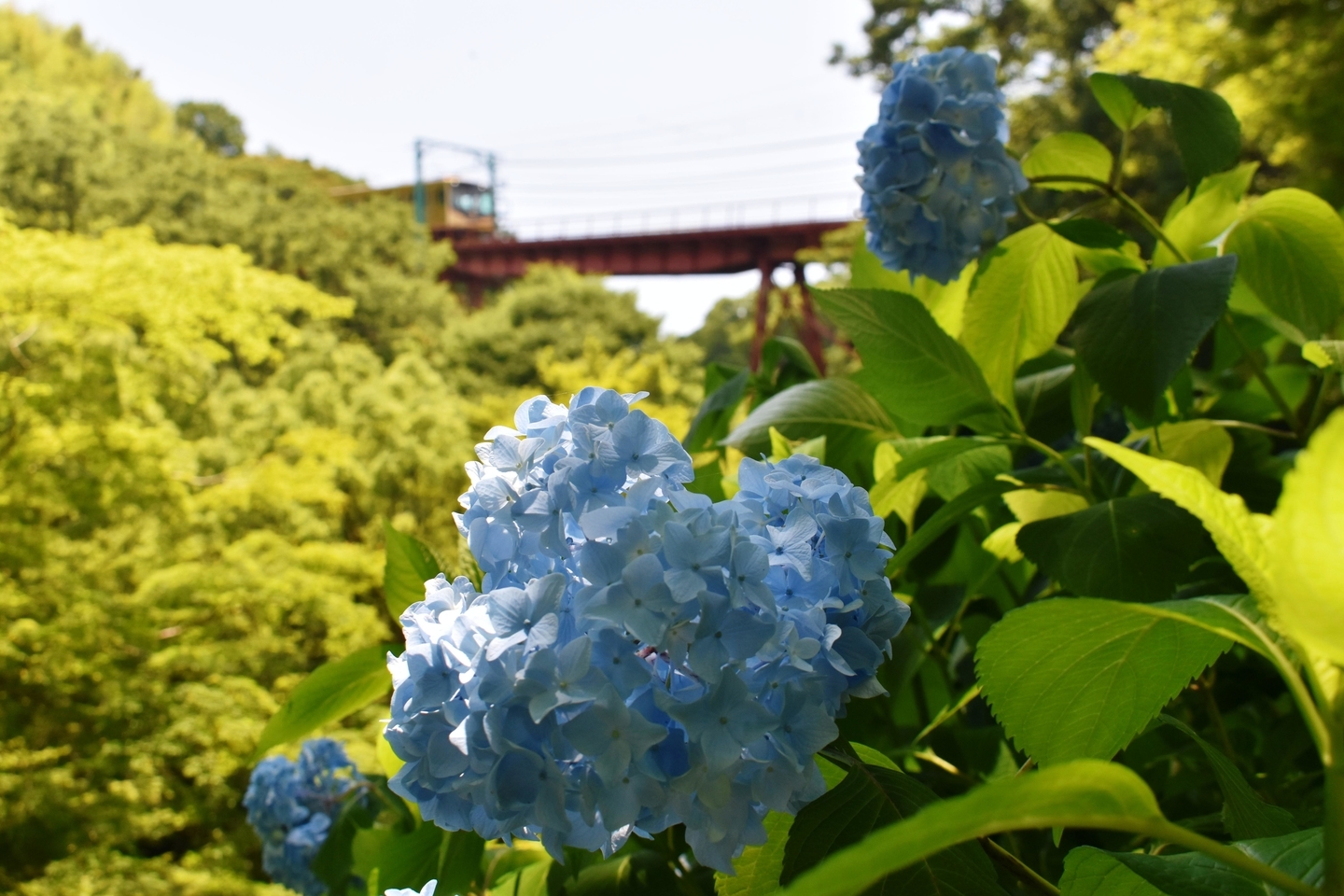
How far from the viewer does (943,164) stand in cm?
60

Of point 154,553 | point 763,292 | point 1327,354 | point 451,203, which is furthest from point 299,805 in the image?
point 451,203

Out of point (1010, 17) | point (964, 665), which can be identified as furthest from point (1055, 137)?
point (1010, 17)

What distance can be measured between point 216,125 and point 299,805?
21794 millimetres

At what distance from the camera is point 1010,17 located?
27.8 ft

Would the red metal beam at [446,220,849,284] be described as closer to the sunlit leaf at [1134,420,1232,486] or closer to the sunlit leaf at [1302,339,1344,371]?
the sunlit leaf at [1134,420,1232,486]

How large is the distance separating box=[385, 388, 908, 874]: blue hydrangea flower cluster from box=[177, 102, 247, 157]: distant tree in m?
21.4

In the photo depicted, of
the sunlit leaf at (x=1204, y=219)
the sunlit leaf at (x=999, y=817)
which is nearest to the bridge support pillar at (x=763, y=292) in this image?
the sunlit leaf at (x=1204, y=219)

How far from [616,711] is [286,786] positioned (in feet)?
2.68

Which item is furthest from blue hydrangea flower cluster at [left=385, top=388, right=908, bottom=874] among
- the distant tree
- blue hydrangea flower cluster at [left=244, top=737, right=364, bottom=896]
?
the distant tree

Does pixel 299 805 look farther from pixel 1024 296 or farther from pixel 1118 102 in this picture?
pixel 1118 102

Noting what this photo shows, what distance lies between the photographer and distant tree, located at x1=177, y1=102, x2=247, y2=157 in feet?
63.5

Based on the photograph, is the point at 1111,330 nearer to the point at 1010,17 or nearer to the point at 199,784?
the point at 199,784

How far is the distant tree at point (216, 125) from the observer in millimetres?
19359

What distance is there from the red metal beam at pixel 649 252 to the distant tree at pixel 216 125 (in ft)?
22.1
